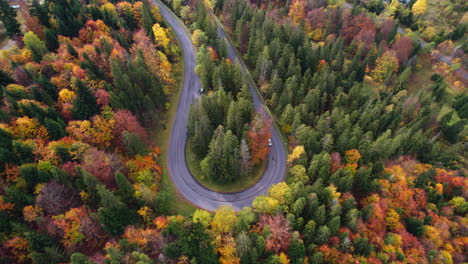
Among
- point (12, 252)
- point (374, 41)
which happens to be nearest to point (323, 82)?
point (374, 41)

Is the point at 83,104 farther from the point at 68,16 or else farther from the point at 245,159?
the point at 245,159

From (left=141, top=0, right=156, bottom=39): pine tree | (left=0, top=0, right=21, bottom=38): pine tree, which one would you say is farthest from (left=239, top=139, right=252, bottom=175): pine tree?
(left=0, top=0, right=21, bottom=38): pine tree

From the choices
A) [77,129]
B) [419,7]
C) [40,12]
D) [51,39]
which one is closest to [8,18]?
[40,12]

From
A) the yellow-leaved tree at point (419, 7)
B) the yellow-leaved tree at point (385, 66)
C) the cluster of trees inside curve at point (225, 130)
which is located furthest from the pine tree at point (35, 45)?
the yellow-leaved tree at point (419, 7)

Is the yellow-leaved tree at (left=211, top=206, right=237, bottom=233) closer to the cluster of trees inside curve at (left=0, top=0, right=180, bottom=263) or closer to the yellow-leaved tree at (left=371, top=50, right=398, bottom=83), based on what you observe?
the cluster of trees inside curve at (left=0, top=0, right=180, bottom=263)

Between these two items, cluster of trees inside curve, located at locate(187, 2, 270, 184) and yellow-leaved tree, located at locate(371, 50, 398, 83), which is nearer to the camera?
cluster of trees inside curve, located at locate(187, 2, 270, 184)

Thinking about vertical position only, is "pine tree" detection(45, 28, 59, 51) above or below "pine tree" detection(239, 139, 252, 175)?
above

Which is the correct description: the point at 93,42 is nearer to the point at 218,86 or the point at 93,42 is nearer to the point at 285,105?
the point at 218,86

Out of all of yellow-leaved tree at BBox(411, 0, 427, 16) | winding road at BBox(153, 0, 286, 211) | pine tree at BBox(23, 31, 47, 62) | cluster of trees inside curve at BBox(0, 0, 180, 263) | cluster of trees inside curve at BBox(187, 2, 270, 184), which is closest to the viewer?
cluster of trees inside curve at BBox(0, 0, 180, 263)
